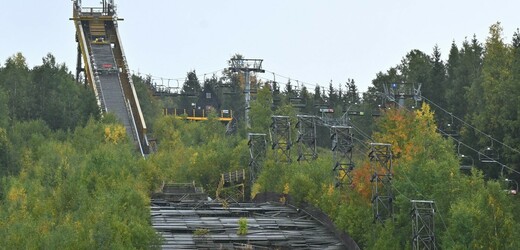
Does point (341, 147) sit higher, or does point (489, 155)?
point (341, 147)

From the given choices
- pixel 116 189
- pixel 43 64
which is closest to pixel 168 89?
pixel 43 64

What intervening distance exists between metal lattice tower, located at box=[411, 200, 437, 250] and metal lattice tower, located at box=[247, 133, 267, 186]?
3512 cm

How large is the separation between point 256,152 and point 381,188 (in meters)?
34.1

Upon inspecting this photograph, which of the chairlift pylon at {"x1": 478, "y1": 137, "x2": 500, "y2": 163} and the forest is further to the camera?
the chairlift pylon at {"x1": 478, "y1": 137, "x2": 500, "y2": 163}

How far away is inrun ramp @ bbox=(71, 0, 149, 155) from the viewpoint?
428 ft

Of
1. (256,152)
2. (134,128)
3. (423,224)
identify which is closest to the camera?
(423,224)

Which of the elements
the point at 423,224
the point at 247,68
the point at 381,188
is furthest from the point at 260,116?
the point at 423,224

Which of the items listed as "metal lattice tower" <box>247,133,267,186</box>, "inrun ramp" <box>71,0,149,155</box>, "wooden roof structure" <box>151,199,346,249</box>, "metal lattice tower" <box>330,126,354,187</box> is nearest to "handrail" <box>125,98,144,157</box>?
"inrun ramp" <box>71,0,149,155</box>

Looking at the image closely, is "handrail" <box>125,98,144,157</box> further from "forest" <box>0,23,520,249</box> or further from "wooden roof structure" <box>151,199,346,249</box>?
"wooden roof structure" <box>151,199,346,249</box>

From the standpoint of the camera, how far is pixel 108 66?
135375 mm

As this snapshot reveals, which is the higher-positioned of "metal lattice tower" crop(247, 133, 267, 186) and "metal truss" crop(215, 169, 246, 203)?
"metal lattice tower" crop(247, 133, 267, 186)

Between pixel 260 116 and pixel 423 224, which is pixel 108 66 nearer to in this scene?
pixel 260 116

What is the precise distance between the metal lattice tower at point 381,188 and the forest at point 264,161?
556 mm

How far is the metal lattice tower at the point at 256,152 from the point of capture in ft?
367
